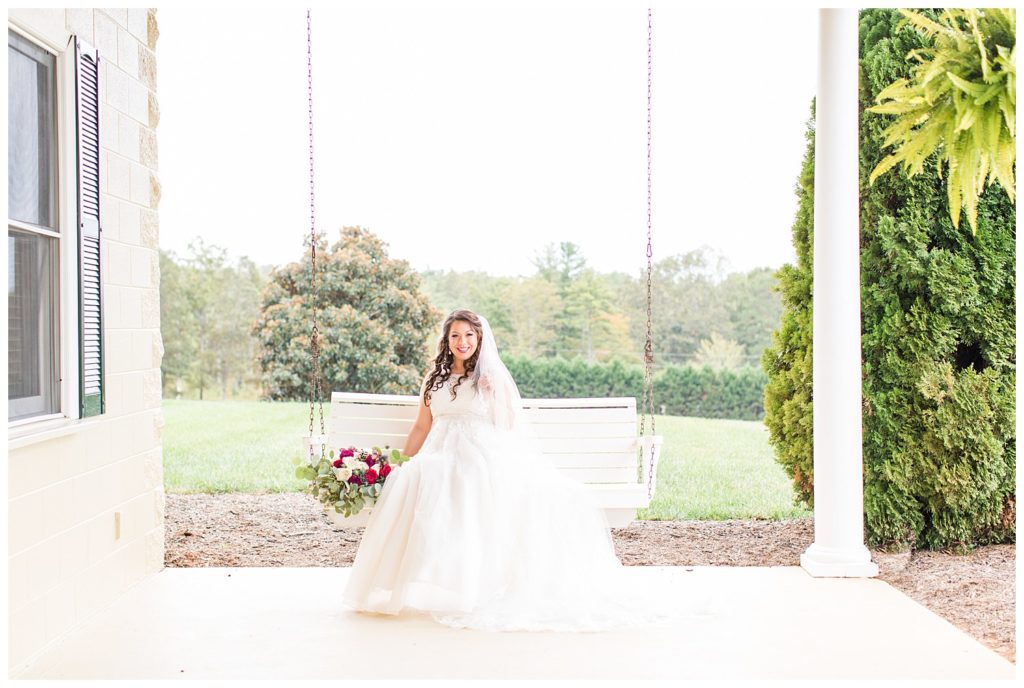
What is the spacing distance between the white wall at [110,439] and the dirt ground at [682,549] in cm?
96

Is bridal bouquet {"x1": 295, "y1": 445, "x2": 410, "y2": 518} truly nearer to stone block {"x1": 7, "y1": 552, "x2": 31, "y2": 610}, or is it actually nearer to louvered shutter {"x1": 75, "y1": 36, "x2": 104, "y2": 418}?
louvered shutter {"x1": 75, "y1": 36, "x2": 104, "y2": 418}

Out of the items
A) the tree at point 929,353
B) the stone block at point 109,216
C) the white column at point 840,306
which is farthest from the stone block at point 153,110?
the tree at point 929,353

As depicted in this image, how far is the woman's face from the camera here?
13.0 ft

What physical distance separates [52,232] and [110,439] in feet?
2.92

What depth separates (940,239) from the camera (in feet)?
14.9

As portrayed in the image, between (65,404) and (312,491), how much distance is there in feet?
3.07

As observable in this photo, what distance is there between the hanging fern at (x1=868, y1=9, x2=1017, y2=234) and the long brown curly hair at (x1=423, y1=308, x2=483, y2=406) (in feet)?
6.17

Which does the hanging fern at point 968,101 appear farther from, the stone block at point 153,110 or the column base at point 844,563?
the stone block at point 153,110

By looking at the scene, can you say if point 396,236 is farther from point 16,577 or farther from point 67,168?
point 16,577

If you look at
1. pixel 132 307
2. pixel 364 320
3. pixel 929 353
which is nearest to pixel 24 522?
pixel 132 307

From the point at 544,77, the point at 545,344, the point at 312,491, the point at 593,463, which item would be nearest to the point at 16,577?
the point at 312,491

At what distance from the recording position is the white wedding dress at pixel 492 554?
3451 millimetres

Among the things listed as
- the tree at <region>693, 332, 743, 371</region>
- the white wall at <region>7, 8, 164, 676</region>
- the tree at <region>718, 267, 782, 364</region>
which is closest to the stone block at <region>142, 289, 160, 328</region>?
the white wall at <region>7, 8, 164, 676</region>

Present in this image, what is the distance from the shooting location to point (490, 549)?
11.7 ft
